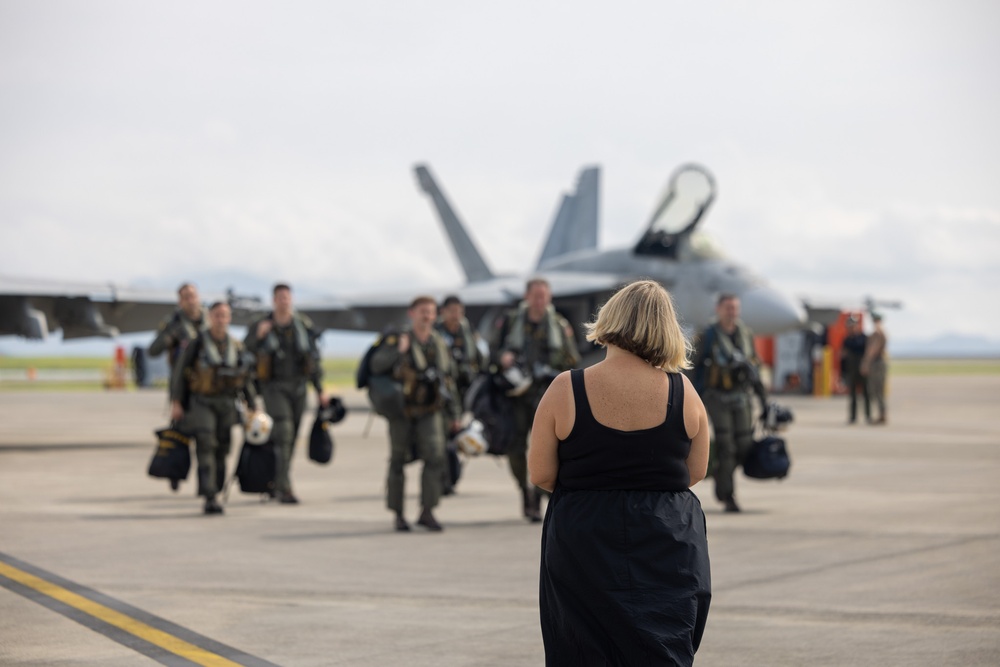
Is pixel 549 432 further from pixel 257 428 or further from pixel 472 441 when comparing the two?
pixel 257 428

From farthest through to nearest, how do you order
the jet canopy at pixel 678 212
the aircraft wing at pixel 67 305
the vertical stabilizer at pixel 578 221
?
the vertical stabilizer at pixel 578 221
the jet canopy at pixel 678 212
the aircraft wing at pixel 67 305

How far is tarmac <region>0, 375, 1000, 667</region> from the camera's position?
5742mm

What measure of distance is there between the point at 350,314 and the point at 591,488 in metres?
23.7

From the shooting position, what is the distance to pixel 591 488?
386 cm

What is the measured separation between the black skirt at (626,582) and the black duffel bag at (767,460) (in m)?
6.58

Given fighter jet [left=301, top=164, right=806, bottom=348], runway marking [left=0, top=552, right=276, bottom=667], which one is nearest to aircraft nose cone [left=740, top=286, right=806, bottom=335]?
fighter jet [left=301, top=164, right=806, bottom=348]

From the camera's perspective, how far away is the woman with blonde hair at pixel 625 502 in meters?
3.76

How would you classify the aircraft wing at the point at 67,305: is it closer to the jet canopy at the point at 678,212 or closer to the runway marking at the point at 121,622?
the jet canopy at the point at 678,212

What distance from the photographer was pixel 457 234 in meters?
33.9

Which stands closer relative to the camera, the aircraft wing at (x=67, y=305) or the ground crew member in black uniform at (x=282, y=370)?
the ground crew member in black uniform at (x=282, y=370)

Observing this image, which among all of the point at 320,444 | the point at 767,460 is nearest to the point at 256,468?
the point at 320,444

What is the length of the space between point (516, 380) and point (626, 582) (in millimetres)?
5986

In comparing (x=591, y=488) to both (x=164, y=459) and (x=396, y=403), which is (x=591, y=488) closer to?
(x=396, y=403)

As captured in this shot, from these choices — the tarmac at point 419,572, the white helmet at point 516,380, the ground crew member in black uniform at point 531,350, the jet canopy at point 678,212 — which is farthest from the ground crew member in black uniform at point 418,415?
the jet canopy at point 678,212
